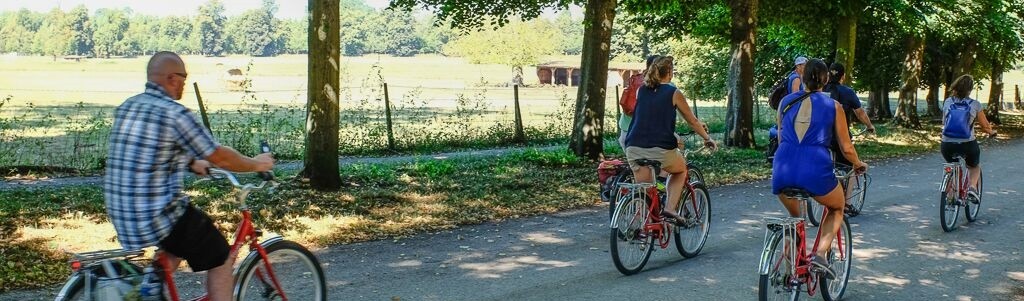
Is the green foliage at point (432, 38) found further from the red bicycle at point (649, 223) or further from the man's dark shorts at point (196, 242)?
the man's dark shorts at point (196, 242)

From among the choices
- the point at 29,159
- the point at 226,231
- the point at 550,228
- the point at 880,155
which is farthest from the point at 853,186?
the point at 29,159

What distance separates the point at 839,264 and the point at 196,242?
15.2ft

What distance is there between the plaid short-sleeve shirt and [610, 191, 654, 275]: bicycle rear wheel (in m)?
3.95

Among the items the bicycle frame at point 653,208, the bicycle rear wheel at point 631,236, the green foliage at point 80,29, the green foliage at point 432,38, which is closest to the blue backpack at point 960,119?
the bicycle frame at point 653,208

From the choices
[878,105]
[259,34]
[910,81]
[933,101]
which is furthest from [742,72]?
[259,34]

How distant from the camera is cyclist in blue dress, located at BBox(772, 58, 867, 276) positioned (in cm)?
645

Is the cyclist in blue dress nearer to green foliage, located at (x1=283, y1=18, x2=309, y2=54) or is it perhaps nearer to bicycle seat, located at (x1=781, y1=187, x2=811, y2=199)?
bicycle seat, located at (x1=781, y1=187, x2=811, y2=199)

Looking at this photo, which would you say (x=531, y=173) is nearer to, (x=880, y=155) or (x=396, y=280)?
(x=396, y=280)

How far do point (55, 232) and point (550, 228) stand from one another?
4.80 meters

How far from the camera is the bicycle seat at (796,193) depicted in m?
6.45

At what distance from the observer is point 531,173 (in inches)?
594

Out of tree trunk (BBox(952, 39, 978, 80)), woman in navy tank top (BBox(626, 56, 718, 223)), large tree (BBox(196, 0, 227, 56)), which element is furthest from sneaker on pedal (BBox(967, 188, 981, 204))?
large tree (BBox(196, 0, 227, 56))

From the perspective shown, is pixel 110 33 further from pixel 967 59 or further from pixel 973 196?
pixel 973 196

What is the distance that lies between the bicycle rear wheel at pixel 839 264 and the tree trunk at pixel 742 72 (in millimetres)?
13864
